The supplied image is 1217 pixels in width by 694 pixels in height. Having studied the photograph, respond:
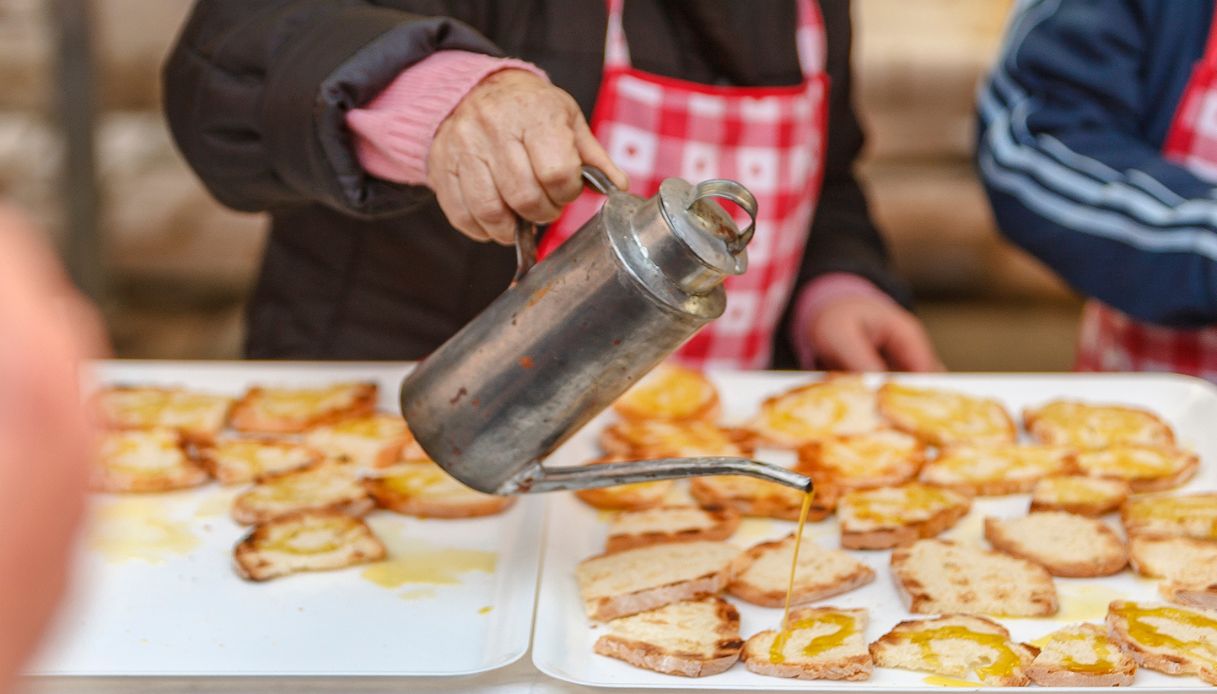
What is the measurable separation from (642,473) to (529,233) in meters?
0.25

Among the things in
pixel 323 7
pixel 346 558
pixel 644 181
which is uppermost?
pixel 323 7

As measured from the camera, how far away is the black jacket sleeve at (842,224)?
6.54ft

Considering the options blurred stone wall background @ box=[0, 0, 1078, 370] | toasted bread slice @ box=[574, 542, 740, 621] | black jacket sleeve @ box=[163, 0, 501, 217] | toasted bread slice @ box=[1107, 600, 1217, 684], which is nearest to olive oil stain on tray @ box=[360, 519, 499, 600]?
toasted bread slice @ box=[574, 542, 740, 621]

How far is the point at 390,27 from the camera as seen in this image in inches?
54.4

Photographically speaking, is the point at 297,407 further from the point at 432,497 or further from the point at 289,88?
the point at 289,88

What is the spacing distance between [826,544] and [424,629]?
0.46 meters

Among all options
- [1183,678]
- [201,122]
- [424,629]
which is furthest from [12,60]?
[1183,678]

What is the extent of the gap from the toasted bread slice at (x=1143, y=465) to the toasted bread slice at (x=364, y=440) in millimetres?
823

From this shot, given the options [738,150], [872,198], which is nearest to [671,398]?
[738,150]

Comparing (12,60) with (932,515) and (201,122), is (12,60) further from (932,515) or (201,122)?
(932,515)

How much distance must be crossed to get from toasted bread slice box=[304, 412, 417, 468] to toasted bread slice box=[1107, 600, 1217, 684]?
0.80 m

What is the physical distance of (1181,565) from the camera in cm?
129

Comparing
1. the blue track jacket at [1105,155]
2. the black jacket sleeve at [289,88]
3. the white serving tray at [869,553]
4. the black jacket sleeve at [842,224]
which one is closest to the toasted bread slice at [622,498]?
the white serving tray at [869,553]

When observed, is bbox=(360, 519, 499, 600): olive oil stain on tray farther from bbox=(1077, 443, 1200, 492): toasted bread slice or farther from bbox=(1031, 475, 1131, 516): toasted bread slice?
bbox=(1077, 443, 1200, 492): toasted bread slice
